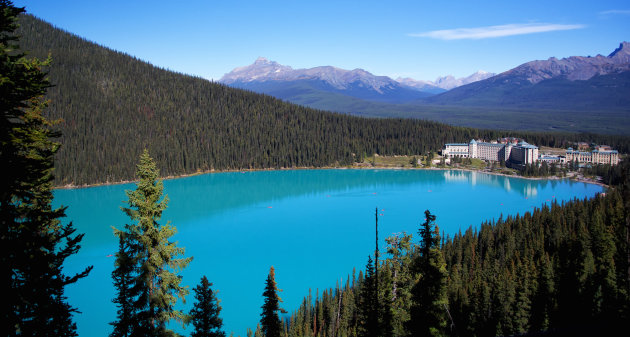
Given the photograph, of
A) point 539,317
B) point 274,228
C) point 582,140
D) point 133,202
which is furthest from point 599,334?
point 582,140

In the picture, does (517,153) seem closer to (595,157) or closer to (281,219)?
(595,157)

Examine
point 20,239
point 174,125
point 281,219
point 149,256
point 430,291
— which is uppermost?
point 174,125

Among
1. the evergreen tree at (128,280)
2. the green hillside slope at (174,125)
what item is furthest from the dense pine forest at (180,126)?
the evergreen tree at (128,280)

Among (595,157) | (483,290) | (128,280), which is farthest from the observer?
(595,157)

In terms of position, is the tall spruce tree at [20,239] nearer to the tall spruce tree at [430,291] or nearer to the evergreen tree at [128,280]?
the evergreen tree at [128,280]

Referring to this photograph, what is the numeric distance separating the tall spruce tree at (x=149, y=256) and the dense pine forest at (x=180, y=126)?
89.0 m

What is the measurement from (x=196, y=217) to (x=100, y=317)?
106 feet

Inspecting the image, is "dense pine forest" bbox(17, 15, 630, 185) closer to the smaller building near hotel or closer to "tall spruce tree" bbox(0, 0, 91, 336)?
the smaller building near hotel

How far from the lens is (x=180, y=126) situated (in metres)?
122

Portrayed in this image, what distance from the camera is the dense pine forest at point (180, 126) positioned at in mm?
101375

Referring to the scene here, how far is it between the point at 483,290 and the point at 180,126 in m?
109

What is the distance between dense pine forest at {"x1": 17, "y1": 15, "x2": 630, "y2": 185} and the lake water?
10079 millimetres

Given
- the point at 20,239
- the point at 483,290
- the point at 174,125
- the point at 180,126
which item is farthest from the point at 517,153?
the point at 20,239

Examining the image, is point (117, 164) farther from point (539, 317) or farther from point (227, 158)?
point (539, 317)
